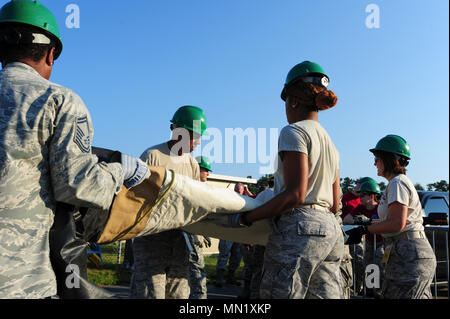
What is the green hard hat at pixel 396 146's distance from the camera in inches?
164

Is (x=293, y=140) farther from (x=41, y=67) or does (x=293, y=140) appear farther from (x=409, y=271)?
(x=409, y=271)

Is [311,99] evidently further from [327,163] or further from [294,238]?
[294,238]

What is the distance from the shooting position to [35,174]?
1904 millimetres

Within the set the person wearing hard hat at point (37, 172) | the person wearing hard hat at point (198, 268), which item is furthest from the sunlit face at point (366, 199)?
the person wearing hard hat at point (37, 172)

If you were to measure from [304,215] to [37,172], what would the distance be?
1511 millimetres

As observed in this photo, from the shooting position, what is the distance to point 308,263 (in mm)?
2443

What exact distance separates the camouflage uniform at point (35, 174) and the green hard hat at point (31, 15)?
0.96ft

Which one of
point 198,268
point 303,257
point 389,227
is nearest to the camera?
point 303,257

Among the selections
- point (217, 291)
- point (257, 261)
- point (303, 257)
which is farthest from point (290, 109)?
point (217, 291)

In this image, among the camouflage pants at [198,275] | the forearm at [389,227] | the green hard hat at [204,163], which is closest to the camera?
the forearm at [389,227]

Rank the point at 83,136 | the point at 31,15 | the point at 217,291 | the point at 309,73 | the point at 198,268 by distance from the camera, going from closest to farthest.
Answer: the point at 83,136, the point at 31,15, the point at 309,73, the point at 198,268, the point at 217,291

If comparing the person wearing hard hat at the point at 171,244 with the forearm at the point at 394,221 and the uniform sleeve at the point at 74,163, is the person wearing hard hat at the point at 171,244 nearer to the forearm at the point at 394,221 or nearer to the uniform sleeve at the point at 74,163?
the forearm at the point at 394,221
